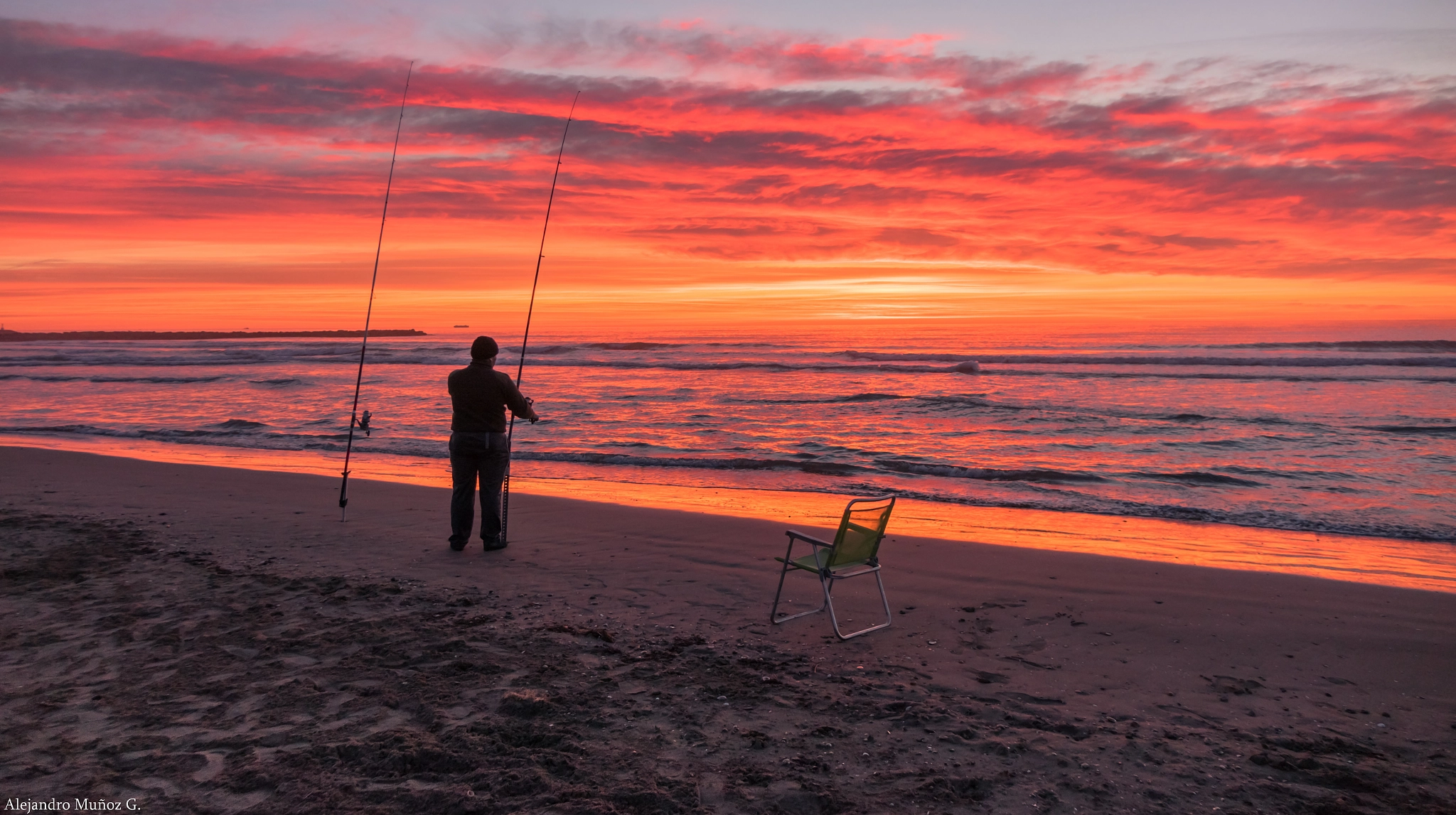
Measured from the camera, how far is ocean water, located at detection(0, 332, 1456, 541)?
10.9 m

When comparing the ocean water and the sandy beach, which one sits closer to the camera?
the sandy beach

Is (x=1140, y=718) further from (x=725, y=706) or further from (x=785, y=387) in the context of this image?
(x=785, y=387)

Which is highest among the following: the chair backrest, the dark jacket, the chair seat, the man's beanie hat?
the man's beanie hat

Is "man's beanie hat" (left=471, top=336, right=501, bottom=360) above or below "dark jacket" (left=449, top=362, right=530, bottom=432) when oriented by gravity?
above

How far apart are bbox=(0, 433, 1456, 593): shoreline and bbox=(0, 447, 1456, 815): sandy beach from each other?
0.77 metres

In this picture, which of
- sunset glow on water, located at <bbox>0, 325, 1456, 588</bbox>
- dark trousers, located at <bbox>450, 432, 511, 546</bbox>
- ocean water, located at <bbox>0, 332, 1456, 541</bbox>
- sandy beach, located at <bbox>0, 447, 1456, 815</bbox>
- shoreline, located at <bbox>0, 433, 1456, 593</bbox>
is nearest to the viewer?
sandy beach, located at <bbox>0, 447, 1456, 815</bbox>

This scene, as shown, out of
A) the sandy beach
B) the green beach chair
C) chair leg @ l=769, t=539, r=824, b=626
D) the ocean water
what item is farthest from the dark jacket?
the ocean water

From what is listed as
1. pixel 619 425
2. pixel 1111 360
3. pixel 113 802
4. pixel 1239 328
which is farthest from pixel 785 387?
pixel 1239 328

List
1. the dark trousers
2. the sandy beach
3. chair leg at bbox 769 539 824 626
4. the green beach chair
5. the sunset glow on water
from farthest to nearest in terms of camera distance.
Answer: the sunset glow on water → the dark trousers → chair leg at bbox 769 539 824 626 → the green beach chair → the sandy beach

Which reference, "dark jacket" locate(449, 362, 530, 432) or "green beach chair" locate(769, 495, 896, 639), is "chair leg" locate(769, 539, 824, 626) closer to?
"green beach chair" locate(769, 495, 896, 639)

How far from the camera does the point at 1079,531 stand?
8.45 m

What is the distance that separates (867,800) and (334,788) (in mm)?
2032

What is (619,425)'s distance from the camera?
18.0 meters

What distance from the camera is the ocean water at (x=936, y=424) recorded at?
10.9 m
